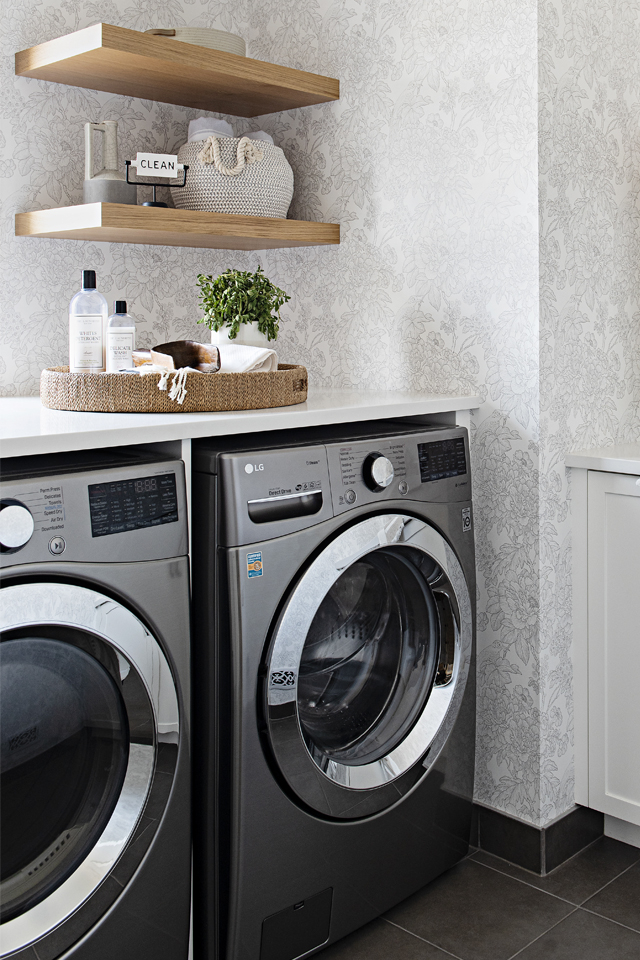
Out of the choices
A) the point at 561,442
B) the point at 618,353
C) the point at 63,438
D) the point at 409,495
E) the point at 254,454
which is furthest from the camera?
the point at 618,353

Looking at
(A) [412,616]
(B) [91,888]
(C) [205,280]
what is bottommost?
(B) [91,888]

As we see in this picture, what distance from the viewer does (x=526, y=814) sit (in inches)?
76.5

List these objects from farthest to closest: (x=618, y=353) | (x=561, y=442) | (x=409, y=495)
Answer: (x=618, y=353), (x=561, y=442), (x=409, y=495)

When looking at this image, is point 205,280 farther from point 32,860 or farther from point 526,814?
point 526,814

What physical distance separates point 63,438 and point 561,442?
3.58ft

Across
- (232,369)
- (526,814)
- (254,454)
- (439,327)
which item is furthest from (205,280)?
(526,814)

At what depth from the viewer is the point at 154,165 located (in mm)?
1845

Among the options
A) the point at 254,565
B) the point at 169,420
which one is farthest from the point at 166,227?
the point at 254,565

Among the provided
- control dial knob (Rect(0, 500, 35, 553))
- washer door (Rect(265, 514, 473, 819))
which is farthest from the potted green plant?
control dial knob (Rect(0, 500, 35, 553))

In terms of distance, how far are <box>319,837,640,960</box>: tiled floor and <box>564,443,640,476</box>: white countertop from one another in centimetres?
87

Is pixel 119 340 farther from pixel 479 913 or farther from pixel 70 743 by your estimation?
pixel 479 913

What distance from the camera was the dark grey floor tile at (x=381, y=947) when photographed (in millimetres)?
1653

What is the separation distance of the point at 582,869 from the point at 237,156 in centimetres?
175

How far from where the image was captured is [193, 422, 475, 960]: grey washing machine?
1438 millimetres
